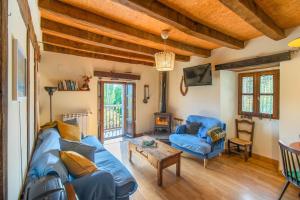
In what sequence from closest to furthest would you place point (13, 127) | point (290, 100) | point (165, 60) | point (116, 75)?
point (13, 127) < point (165, 60) < point (290, 100) < point (116, 75)

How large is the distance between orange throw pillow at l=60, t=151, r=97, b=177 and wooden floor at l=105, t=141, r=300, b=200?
958 mm

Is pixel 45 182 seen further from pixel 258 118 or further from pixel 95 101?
pixel 258 118

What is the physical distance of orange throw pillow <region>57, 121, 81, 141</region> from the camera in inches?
113

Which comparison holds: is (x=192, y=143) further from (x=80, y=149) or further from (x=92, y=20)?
(x=92, y=20)

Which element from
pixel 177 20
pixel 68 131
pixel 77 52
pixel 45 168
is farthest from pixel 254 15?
pixel 77 52

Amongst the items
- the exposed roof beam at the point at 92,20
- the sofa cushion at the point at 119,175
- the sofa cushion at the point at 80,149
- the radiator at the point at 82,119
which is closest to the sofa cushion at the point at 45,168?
the sofa cushion at the point at 80,149

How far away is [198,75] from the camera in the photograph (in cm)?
416

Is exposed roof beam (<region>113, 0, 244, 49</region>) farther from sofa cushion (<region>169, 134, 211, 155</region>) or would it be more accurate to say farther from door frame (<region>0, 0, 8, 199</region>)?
sofa cushion (<region>169, 134, 211, 155</region>)

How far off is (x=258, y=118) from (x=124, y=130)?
12.6 ft

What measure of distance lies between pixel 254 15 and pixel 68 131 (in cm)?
339

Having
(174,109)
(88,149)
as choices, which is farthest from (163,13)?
(174,109)

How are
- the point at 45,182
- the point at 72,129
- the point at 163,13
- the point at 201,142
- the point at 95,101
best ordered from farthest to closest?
the point at 95,101
the point at 201,142
the point at 72,129
the point at 163,13
the point at 45,182

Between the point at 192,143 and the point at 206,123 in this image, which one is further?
the point at 206,123

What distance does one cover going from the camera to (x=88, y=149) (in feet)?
6.75
